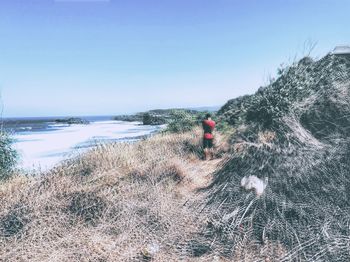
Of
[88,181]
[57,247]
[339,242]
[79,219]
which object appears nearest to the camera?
[339,242]

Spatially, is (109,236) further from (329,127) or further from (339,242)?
(329,127)

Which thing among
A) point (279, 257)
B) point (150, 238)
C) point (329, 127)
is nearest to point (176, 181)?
point (150, 238)

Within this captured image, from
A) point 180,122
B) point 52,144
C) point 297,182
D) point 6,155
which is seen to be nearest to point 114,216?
point 297,182

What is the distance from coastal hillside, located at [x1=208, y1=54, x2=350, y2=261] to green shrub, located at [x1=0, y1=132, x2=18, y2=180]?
7452 millimetres

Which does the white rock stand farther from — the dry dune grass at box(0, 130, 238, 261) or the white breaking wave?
the white breaking wave

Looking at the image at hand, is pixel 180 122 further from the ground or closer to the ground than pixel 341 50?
closer to the ground

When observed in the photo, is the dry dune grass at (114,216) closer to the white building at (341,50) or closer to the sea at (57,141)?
the sea at (57,141)

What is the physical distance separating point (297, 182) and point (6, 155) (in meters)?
9.34

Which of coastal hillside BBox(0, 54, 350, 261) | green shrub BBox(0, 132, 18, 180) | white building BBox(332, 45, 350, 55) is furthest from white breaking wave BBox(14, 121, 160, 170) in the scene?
white building BBox(332, 45, 350, 55)

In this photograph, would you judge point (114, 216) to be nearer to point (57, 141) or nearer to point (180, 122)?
point (180, 122)

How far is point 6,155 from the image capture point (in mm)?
10797

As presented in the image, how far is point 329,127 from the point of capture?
722cm

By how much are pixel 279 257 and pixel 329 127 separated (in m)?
4.03

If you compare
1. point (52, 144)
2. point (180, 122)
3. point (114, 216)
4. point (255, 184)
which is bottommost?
point (52, 144)
